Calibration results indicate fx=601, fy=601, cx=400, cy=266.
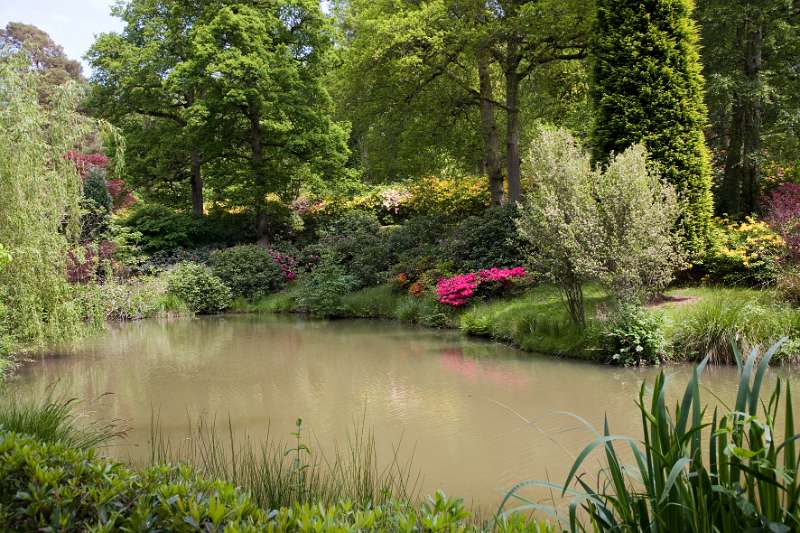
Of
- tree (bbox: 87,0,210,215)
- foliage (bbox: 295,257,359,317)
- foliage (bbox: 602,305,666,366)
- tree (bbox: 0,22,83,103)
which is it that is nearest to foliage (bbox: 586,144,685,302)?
foliage (bbox: 602,305,666,366)

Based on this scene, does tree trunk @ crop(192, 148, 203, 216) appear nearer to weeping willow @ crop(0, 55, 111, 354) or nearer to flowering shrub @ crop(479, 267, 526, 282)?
weeping willow @ crop(0, 55, 111, 354)

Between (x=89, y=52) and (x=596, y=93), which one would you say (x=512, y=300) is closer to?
(x=596, y=93)

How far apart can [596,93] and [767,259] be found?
4.25 m

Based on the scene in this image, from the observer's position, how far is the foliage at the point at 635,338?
25.8 ft

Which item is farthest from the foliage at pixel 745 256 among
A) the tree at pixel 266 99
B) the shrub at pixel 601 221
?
the tree at pixel 266 99

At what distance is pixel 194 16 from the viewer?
20.3m

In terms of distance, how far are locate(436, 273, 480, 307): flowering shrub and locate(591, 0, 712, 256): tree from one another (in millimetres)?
3450

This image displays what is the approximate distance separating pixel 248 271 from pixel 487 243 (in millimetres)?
7910

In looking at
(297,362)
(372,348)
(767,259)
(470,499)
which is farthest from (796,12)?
(470,499)

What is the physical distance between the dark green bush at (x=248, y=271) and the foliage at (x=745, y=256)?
39.5 ft

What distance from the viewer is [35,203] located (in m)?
7.79

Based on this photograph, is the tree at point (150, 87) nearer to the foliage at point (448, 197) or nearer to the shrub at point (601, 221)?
the foliage at point (448, 197)

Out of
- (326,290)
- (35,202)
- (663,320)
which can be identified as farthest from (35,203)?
(326,290)

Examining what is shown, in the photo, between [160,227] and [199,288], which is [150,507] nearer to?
[199,288]
